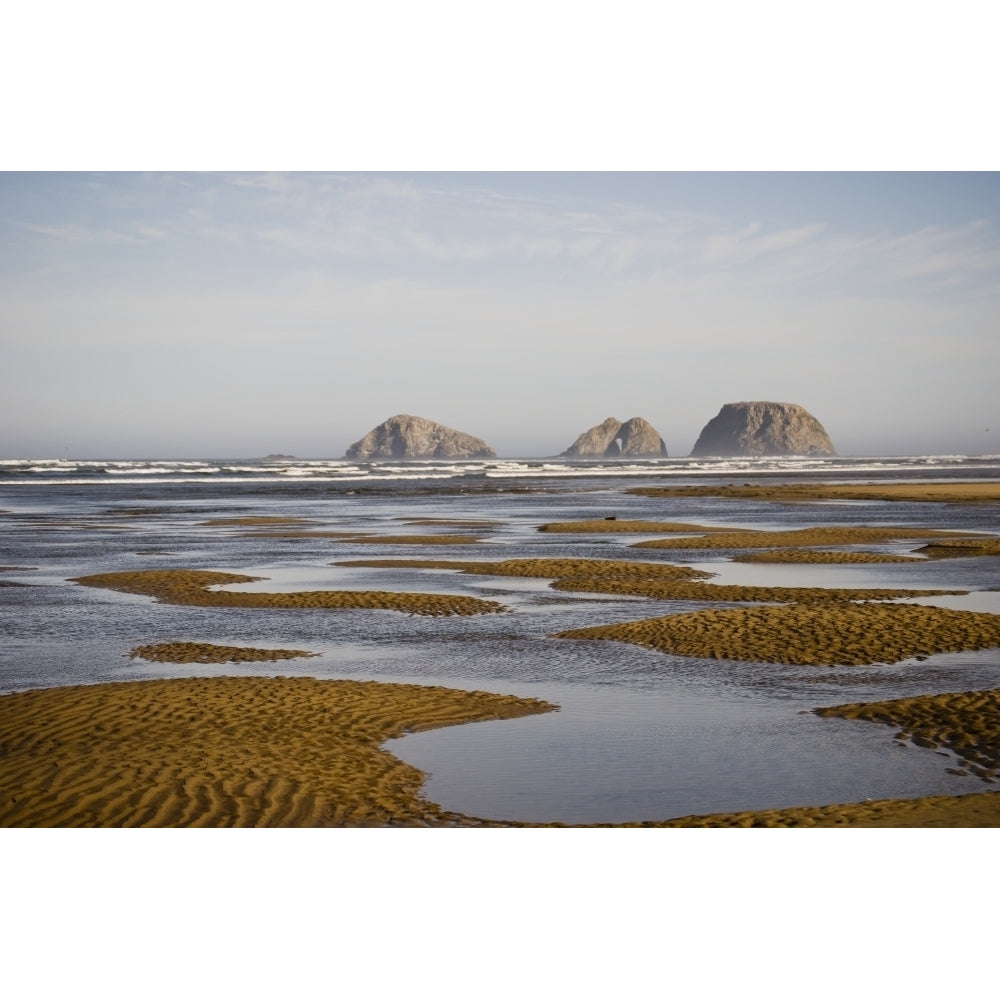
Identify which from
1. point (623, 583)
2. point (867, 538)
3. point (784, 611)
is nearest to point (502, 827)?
point (784, 611)

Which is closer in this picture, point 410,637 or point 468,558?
point 410,637

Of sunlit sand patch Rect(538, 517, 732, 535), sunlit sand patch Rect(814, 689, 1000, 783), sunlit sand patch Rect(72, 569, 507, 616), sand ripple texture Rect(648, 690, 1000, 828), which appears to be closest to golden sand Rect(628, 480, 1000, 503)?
sunlit sand patch Rect(538, 517, 732, 535)

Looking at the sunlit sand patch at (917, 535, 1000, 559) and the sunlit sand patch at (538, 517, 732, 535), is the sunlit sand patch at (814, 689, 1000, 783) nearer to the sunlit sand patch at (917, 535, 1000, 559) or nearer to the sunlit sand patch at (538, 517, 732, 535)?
the sunlit sand patch at (917, 535, 1000, 559)

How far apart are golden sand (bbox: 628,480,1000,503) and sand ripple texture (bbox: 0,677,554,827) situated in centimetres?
4716

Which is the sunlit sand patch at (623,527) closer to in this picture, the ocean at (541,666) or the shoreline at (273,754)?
the ocean at (541,666)

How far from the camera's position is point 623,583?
22.4m

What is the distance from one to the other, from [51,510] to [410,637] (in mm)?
40489

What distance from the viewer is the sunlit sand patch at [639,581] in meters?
20.0

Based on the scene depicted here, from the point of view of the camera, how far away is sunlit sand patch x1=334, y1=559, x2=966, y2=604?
2003 cm

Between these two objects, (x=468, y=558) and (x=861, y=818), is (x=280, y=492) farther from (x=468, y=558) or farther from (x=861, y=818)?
(x=861, y=818)

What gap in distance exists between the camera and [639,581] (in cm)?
2258

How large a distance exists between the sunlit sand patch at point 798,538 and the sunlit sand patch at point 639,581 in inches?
209

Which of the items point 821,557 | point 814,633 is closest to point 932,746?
point 814,633

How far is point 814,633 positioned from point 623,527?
21964mm
